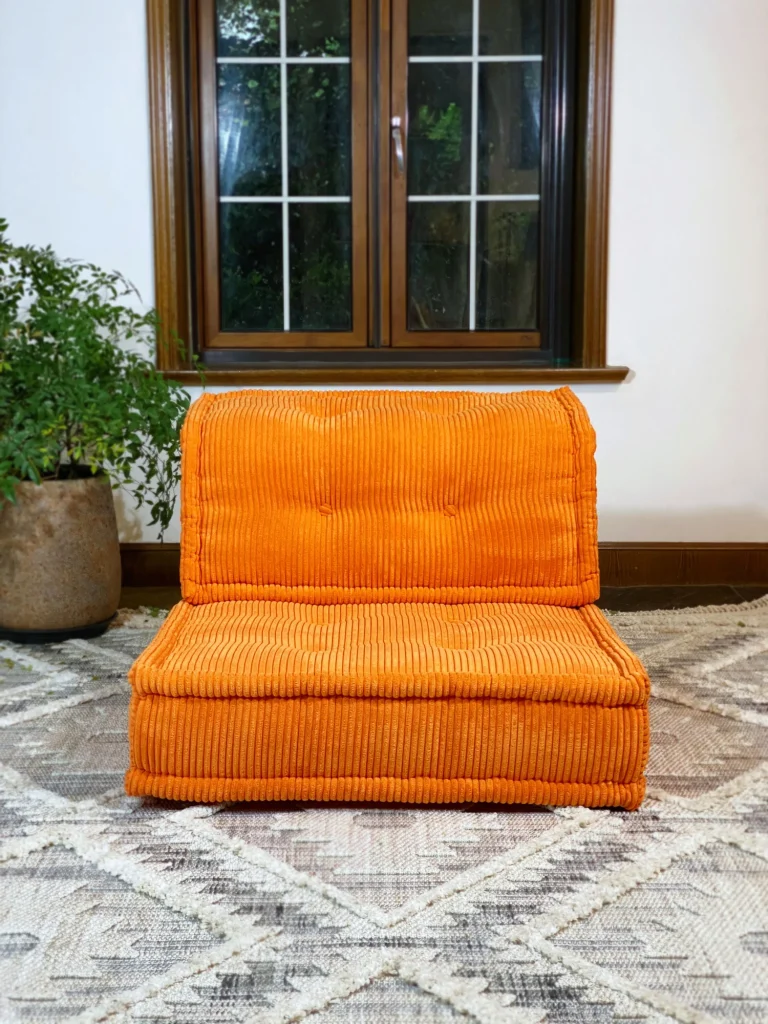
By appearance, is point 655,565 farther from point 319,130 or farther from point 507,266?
point 319,130

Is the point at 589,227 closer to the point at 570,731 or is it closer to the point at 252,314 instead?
the point at 252,314

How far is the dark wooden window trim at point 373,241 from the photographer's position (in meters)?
3.34

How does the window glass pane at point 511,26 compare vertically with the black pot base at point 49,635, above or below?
above

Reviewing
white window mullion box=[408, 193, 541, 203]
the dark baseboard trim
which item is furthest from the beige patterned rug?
white window mullion box=[408, 193, 541, 203]

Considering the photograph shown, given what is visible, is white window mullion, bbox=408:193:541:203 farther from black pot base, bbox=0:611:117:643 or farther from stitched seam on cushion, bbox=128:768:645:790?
stitched seam on cushion, bbox=128:768:645:790

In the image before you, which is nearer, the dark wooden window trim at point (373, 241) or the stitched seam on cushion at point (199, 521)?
the stitched seam on cushion at point (199, 521)

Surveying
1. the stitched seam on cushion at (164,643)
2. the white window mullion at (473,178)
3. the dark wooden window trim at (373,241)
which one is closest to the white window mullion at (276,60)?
the dark wooden window trim at (373,241)

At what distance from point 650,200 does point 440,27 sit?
914 mm

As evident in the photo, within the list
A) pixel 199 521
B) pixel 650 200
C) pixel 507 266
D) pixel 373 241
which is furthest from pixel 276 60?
pixel 199 521

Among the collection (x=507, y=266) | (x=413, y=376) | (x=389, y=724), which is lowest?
(x=389, y=724)

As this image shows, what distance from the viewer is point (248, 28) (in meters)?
3.52

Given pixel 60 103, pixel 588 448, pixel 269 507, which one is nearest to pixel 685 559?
pixel 588 448

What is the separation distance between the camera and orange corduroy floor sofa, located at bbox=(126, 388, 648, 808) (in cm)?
185

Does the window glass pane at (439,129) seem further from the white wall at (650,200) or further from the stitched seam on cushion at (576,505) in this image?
the stitched seam on cushion at (576,505)
